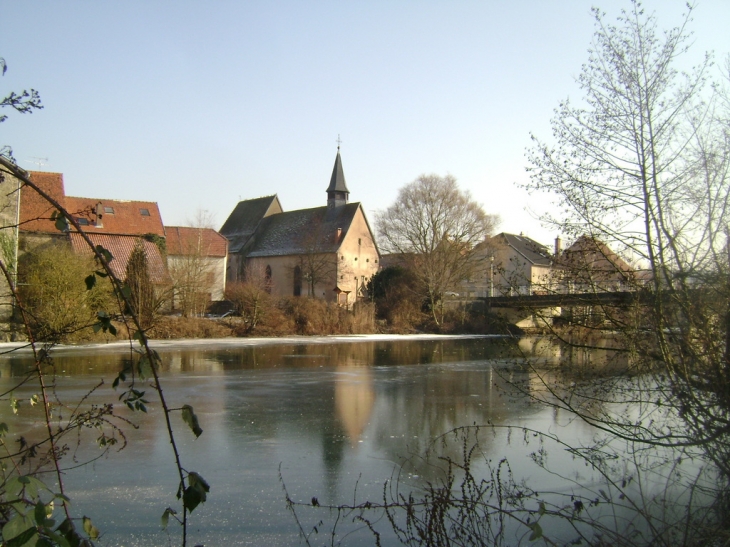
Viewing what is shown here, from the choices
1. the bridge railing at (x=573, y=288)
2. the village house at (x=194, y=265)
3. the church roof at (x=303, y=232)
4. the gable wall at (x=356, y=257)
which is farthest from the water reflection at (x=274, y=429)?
the church roof at (x=303, y=232)

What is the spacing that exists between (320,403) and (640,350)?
330 inches

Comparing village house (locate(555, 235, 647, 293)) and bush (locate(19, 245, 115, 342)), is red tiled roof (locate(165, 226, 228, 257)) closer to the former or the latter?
bush (locate(19, 245, 115, 342))

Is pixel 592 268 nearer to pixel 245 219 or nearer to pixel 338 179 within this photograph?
pixel 338 179

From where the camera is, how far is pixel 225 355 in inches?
950

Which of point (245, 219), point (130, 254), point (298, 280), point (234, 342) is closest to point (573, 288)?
point (234, 342)

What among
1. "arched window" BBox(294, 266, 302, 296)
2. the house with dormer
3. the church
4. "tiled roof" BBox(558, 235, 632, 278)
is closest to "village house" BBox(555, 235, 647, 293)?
"tiled roof" BBox(558, 235, 632, 278)

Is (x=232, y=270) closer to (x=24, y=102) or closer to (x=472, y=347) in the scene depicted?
(x=472, y=347)

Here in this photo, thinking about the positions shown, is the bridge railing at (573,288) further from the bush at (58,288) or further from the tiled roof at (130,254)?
the tiled roof at (130,254)

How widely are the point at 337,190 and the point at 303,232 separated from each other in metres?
5.18

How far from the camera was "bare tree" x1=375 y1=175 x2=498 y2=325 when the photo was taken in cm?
4462

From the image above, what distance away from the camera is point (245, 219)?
6594 centimetres

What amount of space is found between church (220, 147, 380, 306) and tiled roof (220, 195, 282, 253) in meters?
0.14

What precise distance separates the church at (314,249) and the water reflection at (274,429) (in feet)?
103

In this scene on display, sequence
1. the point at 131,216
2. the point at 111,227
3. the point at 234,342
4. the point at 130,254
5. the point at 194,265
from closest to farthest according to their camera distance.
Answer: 1. the point at 234,342
2. the point at 130,254
3. the point at 194,265
4. the point at 111,227
5. the point at 131,216
